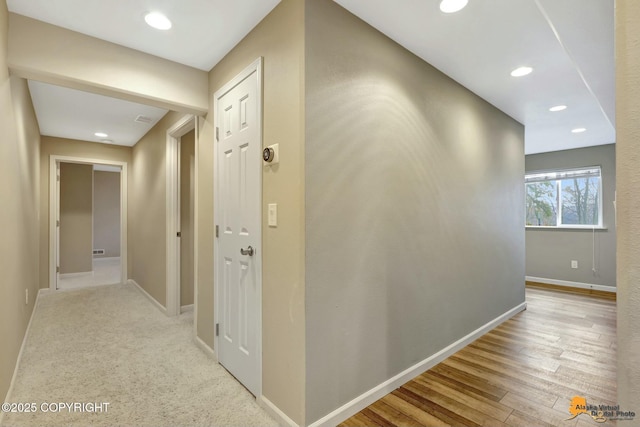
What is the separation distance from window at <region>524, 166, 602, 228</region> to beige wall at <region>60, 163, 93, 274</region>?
8438mm

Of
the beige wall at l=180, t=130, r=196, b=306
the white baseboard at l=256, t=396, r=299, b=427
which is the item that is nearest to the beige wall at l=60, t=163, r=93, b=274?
the beige wall at l=180, t=130, r=196, b=306

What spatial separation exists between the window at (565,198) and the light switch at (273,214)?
5.16m

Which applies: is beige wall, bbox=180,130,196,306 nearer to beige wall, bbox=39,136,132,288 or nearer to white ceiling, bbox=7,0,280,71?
white ceiling, bbox=7,0,280,71

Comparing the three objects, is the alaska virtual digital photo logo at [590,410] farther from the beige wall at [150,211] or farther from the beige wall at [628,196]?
the beige wall at [150,211]

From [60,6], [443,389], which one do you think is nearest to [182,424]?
[443,389]

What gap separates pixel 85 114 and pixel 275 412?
3.99 meters

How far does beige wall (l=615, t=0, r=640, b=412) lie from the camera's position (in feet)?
2.27

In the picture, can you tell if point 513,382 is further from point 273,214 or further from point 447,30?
point 447,30

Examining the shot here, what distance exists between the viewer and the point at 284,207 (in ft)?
5.67

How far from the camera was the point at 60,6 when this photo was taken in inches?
70.1

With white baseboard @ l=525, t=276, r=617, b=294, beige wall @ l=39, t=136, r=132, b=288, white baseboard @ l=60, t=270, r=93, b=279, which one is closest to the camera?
beige wall @ l=39, t=136, r=132, b=288

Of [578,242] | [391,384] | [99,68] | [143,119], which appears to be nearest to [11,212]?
[99,68]

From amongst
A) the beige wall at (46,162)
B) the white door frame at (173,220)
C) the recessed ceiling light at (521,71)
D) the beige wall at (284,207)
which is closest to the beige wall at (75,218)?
the beige wall at (46,162)

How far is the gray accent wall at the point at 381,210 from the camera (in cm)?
168
